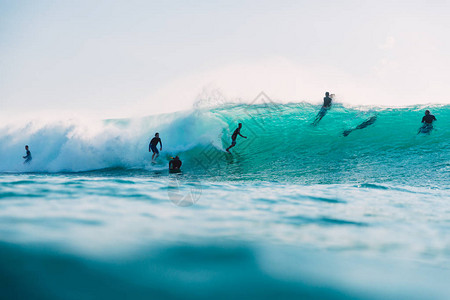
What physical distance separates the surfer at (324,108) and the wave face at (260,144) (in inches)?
8.6

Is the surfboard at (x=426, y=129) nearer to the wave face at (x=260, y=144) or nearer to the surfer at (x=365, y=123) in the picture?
the wave face at (x=260, y=144)

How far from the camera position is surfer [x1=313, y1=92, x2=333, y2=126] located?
14.4m

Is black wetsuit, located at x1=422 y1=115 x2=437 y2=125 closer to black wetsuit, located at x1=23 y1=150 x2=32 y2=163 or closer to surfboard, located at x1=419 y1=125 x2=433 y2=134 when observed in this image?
surfboard, located at x1=419 y1=125 x2=433 y2=134

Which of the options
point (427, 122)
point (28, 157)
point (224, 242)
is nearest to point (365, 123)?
point (427, 122)

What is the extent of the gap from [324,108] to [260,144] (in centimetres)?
414

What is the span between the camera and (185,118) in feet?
47.5

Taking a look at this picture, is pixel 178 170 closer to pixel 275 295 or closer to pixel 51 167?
pixel 51 167

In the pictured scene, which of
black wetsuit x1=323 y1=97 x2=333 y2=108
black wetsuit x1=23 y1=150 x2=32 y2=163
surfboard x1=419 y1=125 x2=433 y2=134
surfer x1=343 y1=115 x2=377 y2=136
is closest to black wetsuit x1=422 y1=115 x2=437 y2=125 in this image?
surfboard x1=419 y1=125 x2=433 y2=134

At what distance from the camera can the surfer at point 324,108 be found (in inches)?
568

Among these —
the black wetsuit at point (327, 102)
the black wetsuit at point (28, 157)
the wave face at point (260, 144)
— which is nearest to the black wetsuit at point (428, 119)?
the wave face at point (260, 144)

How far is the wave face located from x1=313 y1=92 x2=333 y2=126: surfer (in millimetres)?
218

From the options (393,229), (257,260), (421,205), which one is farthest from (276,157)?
(257,260)

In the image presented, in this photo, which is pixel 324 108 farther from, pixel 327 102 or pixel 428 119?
pixel 428 119

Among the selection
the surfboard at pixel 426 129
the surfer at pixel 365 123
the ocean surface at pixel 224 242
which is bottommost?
the ocean surface at pixel 224 242
